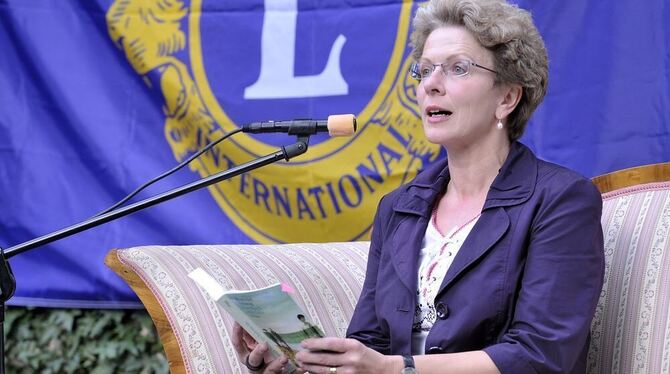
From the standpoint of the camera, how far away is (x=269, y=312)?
Result: 1.71 meters

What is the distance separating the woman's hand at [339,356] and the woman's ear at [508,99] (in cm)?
63

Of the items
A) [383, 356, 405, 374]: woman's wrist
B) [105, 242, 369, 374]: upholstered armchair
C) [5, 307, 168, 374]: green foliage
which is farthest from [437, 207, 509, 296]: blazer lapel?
[5, 307, 168, 374]: green foliage

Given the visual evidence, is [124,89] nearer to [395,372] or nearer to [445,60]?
[445,60]

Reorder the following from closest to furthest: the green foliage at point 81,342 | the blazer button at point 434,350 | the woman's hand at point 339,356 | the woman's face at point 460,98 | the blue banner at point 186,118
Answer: the woman's hand at point 339,356, the blazer button at point 434,350, the woman's face at point 460,98, the blue banner at point 186,118, the green foliage at point 81,342

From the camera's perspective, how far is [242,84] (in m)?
3.31

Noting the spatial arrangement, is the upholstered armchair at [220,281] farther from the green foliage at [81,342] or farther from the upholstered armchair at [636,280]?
the green foliage at [81,342]

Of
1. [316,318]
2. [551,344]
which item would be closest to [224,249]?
[316,318]

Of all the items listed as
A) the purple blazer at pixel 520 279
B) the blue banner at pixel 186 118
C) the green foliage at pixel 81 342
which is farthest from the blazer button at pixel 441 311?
the green foliage at pixel 81 342

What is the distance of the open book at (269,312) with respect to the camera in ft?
5.41

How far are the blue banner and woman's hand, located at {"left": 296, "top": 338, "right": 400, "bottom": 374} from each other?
1.39 m

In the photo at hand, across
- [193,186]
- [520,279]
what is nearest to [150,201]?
[193,186]

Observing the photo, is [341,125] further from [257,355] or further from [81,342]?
[81,342]

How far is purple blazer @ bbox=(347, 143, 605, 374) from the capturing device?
5.96 ft

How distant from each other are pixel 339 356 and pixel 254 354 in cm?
30
